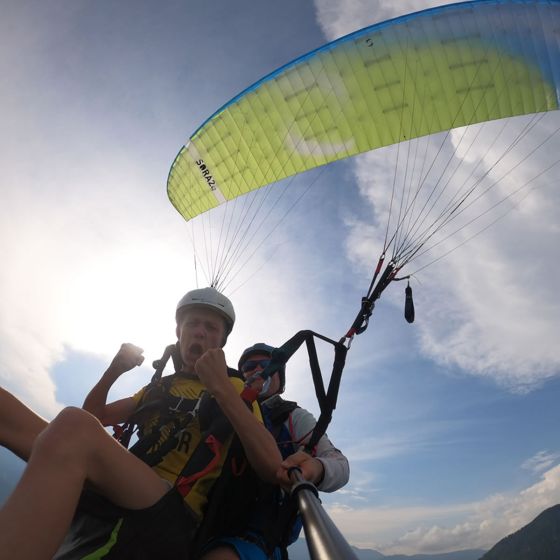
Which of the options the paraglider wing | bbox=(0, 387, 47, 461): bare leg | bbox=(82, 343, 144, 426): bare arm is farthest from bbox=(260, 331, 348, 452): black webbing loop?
the paraglider wing

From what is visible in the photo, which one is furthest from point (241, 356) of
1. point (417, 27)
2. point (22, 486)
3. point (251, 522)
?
point (417, 27)

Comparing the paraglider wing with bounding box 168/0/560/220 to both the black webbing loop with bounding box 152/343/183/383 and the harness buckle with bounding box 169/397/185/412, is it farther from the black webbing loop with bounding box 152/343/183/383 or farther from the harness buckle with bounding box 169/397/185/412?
the harness buckle with bounding box 169/397/185/412

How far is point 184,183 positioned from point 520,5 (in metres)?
8.60

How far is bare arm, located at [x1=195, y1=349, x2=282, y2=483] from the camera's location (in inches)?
82.1

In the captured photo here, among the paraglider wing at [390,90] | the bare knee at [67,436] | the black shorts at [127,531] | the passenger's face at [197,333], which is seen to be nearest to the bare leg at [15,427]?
the black shorts at [127,531]

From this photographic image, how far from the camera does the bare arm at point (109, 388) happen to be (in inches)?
118

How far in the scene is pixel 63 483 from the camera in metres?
1.51

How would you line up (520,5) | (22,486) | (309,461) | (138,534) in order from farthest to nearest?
(520,5) < (309,461) < (138,534) < (22,486)

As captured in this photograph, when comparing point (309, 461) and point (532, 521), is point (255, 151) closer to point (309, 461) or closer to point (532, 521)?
point (309, 461)

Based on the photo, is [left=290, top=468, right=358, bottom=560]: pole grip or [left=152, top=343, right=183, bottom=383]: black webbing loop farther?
[left=152, top=343, right=183, bottom=383]: black webbing loop

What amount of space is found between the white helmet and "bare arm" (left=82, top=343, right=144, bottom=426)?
2.16 feet

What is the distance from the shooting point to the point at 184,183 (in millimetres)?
10398

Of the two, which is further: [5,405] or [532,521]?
[532,521]

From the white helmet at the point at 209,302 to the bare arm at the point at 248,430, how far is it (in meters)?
1.31
